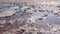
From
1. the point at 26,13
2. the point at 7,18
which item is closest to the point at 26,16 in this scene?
the point at 26,13

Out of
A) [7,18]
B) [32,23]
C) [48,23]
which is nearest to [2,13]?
[7,18]

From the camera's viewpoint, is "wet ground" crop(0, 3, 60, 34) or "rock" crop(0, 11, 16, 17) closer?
"wet ground" crop(0, 3, 60, 34)

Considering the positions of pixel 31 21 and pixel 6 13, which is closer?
pixel 31 21

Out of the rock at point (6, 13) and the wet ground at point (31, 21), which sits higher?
the rock at point (6, 13)

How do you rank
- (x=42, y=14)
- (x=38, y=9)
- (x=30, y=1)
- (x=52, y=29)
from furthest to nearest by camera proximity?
(x=30, y=1), (x=38, y=9), (x=42, y=14), (x=52, y=29)

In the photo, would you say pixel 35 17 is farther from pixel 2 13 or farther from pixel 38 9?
pixel 2 13

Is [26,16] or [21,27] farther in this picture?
[26,16]

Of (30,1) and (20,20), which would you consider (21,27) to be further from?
(30,1)

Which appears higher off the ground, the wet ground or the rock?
the rock

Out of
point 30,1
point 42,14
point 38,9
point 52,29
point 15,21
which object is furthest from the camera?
point 30,1

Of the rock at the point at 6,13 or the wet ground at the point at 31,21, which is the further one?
the rock at the point at 6,13
